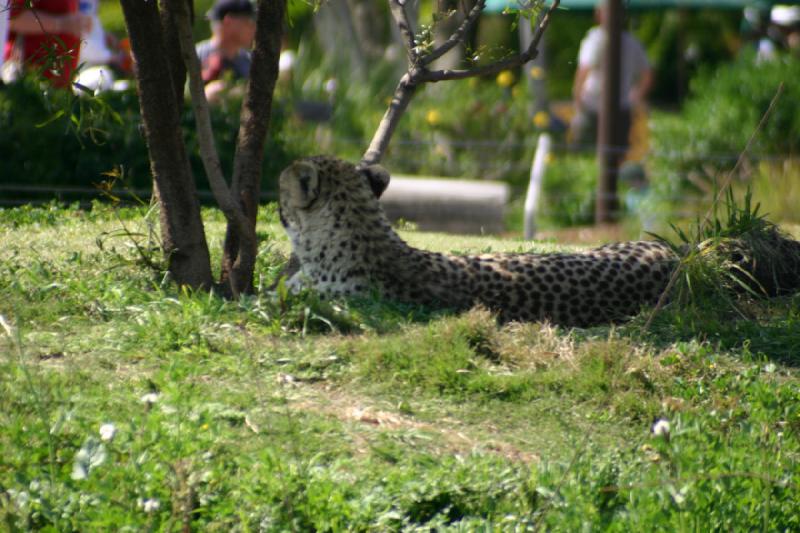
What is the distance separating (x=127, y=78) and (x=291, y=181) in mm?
5924

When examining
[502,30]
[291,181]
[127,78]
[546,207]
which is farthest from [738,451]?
[502,30]

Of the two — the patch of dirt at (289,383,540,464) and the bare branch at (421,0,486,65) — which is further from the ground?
the bare branch at (421,0,486,65)

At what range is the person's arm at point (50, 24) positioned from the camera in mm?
10375

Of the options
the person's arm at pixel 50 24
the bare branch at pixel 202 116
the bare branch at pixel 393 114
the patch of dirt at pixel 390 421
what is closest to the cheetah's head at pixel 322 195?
the bare branch at pixel 202 116

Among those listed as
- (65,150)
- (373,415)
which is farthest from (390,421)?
(65,150)

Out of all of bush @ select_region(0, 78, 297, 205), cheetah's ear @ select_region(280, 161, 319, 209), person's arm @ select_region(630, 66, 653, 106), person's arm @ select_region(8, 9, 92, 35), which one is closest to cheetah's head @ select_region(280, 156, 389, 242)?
cheetah's ear @ select_region(280, 161, 319, 209)

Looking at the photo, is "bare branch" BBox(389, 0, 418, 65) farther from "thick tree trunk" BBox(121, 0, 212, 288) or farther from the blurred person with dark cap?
the blurred person with dark cap

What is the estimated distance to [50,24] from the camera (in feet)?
35.3

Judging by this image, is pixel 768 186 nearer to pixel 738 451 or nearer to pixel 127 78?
pixel 127 78

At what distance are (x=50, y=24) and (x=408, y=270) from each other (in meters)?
6.10

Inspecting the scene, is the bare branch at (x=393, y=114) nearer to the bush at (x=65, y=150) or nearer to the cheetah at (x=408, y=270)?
the cheetah at (x=408, y=270)

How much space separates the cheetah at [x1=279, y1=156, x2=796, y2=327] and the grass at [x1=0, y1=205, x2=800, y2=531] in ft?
0.80

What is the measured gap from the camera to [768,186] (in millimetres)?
11195

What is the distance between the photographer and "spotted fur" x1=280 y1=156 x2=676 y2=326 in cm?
576
